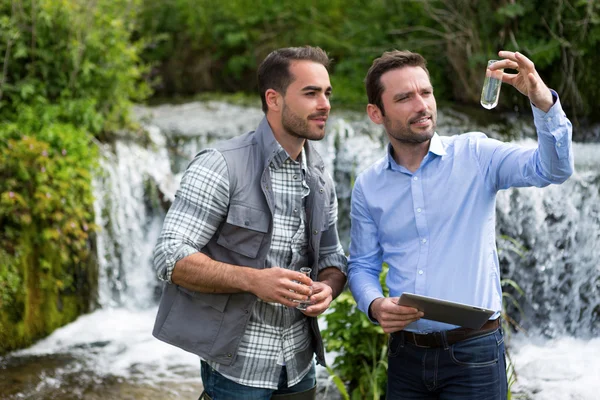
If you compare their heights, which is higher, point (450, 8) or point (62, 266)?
point (450, 8)

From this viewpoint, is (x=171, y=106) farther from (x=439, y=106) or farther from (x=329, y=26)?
(x=439, y=106)

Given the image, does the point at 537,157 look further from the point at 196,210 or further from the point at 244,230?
the point at 196,210

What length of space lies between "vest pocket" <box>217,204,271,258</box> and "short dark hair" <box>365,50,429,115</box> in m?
0.59

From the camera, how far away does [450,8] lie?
343 inches

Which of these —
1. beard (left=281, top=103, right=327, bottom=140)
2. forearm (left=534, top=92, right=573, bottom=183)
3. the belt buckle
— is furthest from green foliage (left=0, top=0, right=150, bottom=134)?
forearm (left=534, top=92, right=573, bottom=183)

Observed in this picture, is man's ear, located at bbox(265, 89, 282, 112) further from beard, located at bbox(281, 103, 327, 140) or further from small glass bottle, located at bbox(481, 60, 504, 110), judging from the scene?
small glass bottle, located at bbox(481, 60, 504, 110)

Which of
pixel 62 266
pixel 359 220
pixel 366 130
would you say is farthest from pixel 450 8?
pixel 359 220

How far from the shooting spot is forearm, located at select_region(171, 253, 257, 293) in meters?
2.38

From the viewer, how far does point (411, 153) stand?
2.66 metres

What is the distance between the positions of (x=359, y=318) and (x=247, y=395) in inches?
77.0

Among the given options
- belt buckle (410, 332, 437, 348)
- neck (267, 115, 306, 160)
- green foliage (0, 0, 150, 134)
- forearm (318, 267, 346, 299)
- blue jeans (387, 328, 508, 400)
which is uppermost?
green foliage (0, 0, 150, 134)

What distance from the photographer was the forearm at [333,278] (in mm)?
2684

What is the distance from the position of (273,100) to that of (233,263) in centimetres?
58

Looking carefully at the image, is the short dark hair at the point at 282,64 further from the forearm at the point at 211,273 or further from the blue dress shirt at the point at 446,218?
the forearm at the point at 211,273
